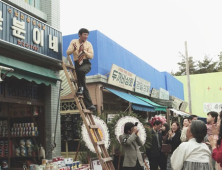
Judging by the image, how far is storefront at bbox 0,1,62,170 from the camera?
20.0ft

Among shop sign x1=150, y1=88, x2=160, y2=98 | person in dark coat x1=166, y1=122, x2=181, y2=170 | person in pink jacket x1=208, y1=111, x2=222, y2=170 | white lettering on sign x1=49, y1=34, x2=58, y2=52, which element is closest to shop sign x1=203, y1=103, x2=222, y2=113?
shop sign x1=150, y1=88, x2=160, y2=98

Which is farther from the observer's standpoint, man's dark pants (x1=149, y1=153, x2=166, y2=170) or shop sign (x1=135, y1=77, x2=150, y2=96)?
shop sign (x1=135, y1=77, x2=150, y2=96)

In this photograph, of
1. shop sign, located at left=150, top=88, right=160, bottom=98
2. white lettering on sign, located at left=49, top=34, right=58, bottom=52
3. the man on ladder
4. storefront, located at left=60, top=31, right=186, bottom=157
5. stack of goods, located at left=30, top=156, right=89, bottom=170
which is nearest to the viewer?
stack of goods, located at left=30, top=156, right=89, bottom=170

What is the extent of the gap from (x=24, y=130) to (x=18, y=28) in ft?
9.51

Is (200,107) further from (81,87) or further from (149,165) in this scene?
(81,87)

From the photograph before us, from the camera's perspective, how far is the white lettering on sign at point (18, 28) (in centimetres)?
608

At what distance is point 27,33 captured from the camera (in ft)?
21.3

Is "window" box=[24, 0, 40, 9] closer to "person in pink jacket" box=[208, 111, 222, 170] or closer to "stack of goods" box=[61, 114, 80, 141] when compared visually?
"stack of goods" box=[61, 114, 80, 141]

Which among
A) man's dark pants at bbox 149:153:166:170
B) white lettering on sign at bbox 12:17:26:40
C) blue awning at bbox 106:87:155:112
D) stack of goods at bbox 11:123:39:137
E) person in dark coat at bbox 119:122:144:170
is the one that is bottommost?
man's dark pants at bbox 149:153:166:170

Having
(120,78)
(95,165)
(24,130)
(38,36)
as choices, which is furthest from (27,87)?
(120,78)

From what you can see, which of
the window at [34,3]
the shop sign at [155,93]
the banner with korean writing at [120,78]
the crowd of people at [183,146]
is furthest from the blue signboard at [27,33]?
the shop sign at [155,93]

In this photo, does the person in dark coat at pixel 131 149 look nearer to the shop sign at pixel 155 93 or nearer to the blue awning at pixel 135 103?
the blue awning at pixel 135 103

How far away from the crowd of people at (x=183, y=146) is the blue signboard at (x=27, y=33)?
8.79ft

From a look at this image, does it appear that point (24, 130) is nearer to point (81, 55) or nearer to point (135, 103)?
point (81, 55)
